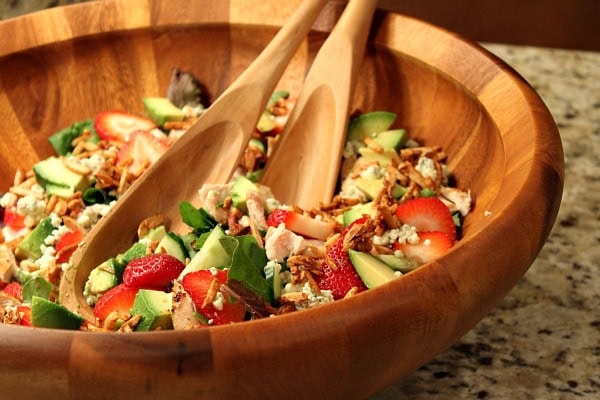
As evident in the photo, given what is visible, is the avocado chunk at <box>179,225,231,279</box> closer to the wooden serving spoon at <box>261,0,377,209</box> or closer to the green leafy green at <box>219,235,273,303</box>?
the green leafy green at <box>219,235,273,303</box>

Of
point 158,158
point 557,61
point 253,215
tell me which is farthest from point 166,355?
point 557,61

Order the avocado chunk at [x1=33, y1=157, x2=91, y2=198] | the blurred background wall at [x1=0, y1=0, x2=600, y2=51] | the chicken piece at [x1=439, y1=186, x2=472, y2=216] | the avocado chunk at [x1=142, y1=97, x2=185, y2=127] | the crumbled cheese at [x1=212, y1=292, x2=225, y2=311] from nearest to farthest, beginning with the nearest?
the crumbled cheese at [x1=212, y1=292, x2=225, y2=311] → the chicken piece at [x1=439, y1=186, x2=472, y2=216] → the avocado chunk at [x1=33, y1=157, x2=91, y2=198] → the avocado chunk at [x1=142, y1=97, x2=185, y2=127] → the blurred background wall at [x1=0, y1=0, x2=600, y2=51]

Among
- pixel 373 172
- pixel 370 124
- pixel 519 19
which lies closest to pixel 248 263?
pixel 373 172

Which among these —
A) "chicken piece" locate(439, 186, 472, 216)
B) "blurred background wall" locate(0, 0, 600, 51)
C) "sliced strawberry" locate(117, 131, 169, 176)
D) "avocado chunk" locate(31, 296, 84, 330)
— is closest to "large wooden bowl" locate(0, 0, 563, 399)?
"chicken piece" locate(439, 186, 472, 216)

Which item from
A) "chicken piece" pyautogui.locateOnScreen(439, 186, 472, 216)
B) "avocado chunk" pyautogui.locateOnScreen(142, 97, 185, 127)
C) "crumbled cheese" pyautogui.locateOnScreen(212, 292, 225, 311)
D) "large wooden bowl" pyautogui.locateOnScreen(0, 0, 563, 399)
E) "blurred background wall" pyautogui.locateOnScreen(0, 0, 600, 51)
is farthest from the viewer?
"blurred background wall" pyautogui.locateOnScreen(0, 0, 600, 51)


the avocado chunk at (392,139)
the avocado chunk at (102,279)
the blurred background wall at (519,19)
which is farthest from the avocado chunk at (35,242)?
the blurred background wall at (519,19)

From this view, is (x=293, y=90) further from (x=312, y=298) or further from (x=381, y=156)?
(x=312, y=298)

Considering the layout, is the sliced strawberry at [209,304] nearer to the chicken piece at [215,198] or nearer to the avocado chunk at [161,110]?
the chicken piece at [215,198]
